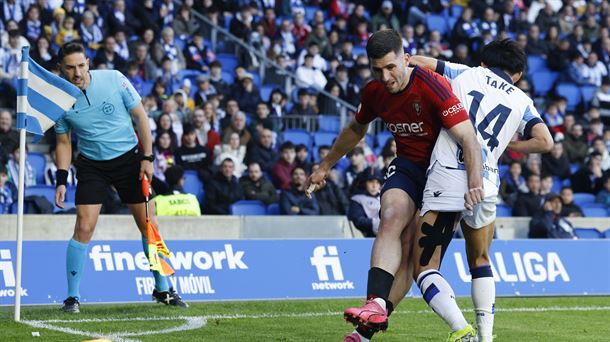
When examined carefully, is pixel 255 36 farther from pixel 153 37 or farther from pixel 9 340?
pixel 9 340

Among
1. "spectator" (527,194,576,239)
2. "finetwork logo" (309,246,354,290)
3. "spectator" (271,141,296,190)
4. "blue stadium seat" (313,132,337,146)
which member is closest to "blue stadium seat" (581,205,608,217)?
"spectator" (527,194,576,239)

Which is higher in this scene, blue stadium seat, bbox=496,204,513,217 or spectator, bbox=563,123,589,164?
spectator, bbox=563,123,589,164

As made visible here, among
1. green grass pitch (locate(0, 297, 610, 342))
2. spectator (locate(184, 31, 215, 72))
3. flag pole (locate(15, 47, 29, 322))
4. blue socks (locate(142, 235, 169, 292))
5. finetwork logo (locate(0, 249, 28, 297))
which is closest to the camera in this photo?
green grass pitch (locate(0, 297, 610, 342))

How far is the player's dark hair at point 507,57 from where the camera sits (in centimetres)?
805

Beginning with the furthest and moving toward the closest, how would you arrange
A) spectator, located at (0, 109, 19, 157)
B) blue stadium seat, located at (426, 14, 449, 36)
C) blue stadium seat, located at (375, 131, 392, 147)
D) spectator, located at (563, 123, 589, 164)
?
blue stadium seat, located at (426, 14, 449, 36) < spectator, located at (563, 123, 589, 164) < blue stadium seat, located at (375, 131, 392, 147) < spectator, located at (0, 109, 19, 157)

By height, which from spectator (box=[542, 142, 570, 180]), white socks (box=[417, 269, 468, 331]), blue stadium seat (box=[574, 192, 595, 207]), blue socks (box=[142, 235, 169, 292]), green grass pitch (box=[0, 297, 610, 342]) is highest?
spectator (box=[542, 142, 570, 180])

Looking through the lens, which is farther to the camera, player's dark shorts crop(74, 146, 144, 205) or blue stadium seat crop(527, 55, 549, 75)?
blue stadium seat crop(527, 55, 549, 75)

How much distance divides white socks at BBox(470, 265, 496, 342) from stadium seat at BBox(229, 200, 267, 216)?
27.5 ft

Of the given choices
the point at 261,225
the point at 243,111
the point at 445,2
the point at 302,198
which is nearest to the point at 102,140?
the point at 261,225

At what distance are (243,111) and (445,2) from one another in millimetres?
8100

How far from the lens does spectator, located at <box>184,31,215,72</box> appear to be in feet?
64.5

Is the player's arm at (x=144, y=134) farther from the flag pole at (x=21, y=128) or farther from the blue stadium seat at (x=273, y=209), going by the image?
the blue stadium seat at (x=273, y=209)

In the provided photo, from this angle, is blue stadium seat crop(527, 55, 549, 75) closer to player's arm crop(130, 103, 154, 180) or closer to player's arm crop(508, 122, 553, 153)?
player's arm crop(130, 103, 154, 180)

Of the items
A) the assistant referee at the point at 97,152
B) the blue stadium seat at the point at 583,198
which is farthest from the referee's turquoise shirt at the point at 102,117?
the blue stadium seat at the point at 583,198
